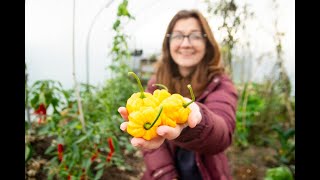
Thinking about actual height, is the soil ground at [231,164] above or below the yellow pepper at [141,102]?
below

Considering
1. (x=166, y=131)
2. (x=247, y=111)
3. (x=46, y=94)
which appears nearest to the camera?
(x=166, y=131)

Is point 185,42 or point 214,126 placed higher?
point 185,42

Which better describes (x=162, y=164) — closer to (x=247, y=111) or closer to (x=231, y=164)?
(x=231, y=164)

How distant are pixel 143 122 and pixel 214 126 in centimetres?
38

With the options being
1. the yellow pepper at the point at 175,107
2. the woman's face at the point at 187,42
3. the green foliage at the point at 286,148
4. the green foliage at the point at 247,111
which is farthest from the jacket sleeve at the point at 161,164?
the green foliage at the point at 247,111

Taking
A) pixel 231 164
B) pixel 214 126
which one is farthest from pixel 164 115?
pixel 231 164

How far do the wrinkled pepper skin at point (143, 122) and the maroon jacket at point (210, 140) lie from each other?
0.88ft

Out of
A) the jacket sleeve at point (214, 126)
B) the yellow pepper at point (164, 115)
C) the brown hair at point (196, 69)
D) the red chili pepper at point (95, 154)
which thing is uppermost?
the brown hair at point (196, 69)

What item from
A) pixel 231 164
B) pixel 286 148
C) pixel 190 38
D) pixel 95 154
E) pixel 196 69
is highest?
pixel 190 38

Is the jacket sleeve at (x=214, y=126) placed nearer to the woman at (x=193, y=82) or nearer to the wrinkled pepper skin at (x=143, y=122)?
the woman at (x=193, y=82)

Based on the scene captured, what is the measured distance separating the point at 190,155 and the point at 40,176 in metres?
0.72

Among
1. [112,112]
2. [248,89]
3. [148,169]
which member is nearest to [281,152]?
[248,89]

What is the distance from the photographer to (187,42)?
1.43 meters

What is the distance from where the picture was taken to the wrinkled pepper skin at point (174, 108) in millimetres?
848
